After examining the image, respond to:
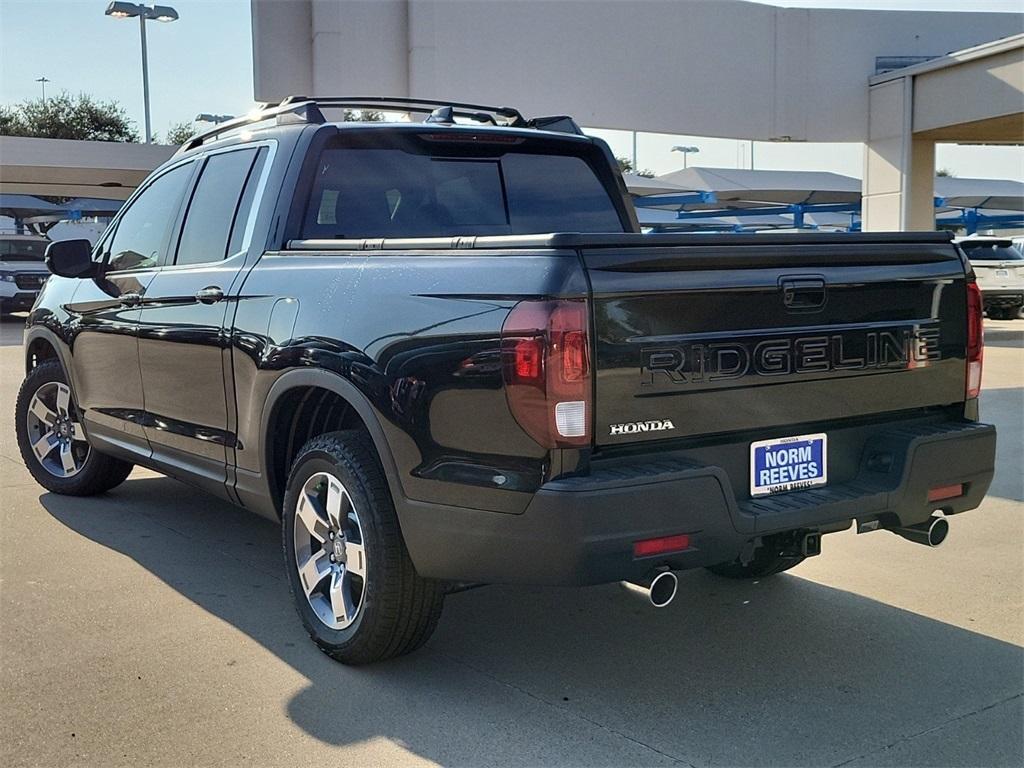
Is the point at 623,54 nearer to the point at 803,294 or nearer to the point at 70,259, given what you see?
the point at 70,259

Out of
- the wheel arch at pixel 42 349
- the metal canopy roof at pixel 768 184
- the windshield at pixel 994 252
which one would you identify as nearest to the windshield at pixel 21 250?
the metal canopy roof at pixel 768 184

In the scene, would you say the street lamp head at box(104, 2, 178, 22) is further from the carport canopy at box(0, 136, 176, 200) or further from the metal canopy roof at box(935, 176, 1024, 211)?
the metal canopy roof at box(935, 176, 1024, 211)

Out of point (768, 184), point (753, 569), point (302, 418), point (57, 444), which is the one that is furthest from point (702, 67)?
point (768, 184)

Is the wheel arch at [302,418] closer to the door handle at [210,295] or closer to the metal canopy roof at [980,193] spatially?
the door handle at [210,295]

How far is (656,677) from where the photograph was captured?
3.81 meters

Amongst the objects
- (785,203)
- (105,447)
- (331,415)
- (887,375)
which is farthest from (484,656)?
(785,203)

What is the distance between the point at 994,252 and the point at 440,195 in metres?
19.3

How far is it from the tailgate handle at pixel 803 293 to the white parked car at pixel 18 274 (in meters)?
22.5

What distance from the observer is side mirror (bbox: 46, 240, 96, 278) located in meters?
5.65

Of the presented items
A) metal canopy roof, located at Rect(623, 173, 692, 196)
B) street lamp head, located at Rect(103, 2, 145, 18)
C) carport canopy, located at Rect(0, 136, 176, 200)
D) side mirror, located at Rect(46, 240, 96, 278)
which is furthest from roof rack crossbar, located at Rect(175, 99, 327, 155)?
street lamp head, located at Rect(103, 2, 145, 18)

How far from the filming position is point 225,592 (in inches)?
185

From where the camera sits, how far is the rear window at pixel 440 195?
15.1 feet

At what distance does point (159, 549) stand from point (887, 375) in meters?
3.51

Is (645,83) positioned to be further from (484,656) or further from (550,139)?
(484,656)
